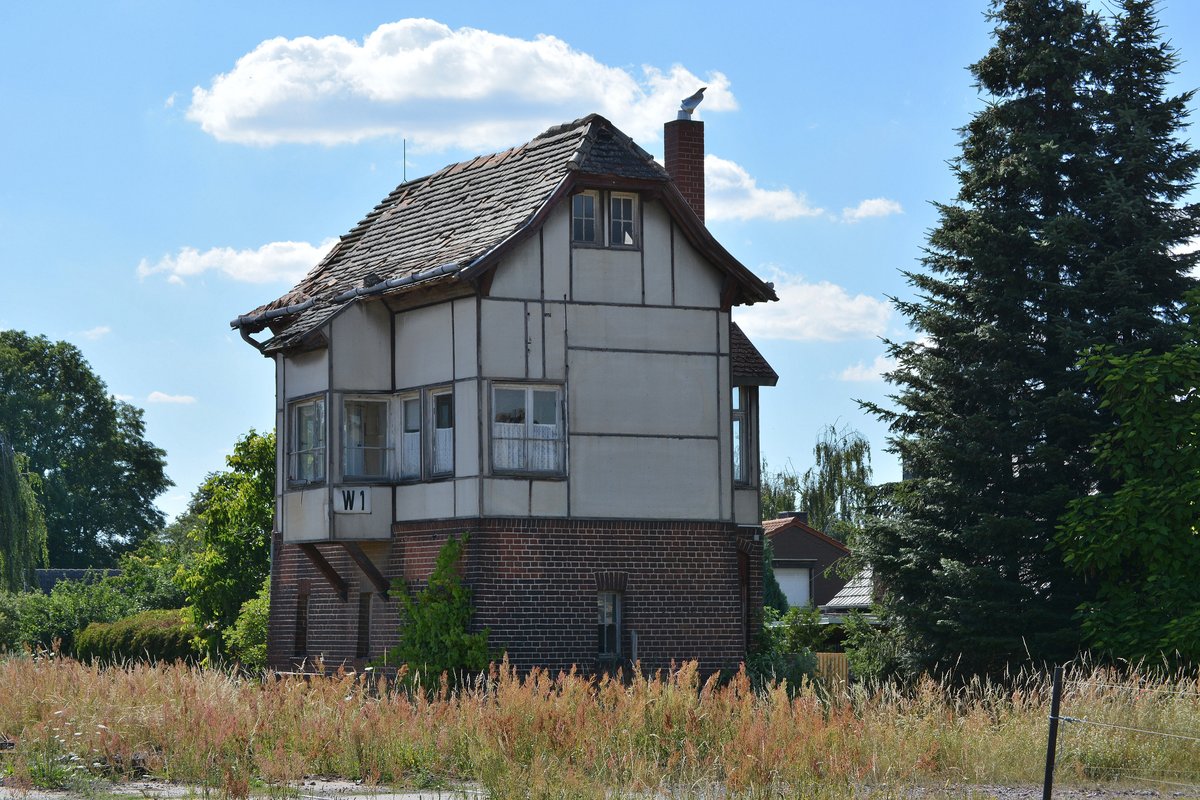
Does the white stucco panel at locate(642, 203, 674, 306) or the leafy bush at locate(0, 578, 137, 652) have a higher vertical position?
the white stucco panel at locate(642, 203, 674, 306)

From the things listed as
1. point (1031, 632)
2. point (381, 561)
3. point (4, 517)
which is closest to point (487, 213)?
point (381, 561)

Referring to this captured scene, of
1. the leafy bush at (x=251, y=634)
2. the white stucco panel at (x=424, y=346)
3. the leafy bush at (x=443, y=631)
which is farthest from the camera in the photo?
the leafy bush at (x=251, y=634)

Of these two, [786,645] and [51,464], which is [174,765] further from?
[51,464]

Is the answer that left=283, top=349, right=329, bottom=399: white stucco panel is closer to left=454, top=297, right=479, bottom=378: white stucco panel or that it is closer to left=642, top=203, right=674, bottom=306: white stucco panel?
left=454, top=297, right=479, bottom=378: white stucco panel

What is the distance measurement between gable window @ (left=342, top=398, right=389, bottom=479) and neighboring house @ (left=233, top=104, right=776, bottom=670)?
30 mm

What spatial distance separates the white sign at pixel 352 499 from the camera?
2853 centimetres

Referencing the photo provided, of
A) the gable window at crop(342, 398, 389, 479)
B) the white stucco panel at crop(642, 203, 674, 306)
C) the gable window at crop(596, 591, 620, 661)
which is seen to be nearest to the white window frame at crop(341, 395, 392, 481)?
the gable window at crop(342, 398, 389, 479)

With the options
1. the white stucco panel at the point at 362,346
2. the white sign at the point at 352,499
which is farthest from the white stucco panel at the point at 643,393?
the white sign at the point at 352,499

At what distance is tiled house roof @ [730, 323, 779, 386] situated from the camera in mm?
31766

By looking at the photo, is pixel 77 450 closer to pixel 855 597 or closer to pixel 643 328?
pixel 855 597

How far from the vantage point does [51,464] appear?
80250 millimetres

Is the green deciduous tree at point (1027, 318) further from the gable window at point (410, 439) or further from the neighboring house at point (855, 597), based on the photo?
the neighboring house at point (855, 597)

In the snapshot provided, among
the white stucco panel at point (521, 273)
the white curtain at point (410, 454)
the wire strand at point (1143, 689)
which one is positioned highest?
the white stucco panel at point (521, 273)

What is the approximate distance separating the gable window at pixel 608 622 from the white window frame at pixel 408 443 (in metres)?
3.73
